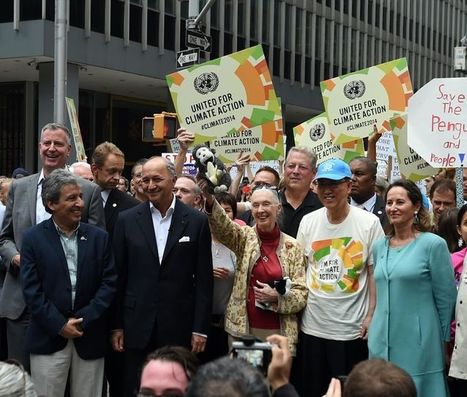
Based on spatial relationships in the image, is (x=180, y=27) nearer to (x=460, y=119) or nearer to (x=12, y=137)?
(x=12, y=137)

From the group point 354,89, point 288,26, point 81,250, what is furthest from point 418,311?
point 288,26

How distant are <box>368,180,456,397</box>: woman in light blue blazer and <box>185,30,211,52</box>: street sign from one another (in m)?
8.53

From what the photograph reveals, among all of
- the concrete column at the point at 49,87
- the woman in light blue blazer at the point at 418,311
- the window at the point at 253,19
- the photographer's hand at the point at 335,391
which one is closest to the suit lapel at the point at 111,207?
the woman in light blue blazer at the point at 418,311

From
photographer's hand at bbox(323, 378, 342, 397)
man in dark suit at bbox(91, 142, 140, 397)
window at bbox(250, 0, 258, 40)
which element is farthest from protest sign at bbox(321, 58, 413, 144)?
window at bbox(250, 0, 258, 40)

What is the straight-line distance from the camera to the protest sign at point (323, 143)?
1191 centimetres

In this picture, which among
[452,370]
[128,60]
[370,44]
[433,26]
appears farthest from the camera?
[433,26]

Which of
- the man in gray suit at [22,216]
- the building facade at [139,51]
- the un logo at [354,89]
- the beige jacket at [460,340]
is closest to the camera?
the beige jacket at [460,340]

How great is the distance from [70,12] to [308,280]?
22.7m

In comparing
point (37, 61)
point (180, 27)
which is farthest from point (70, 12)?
point (180, 27)

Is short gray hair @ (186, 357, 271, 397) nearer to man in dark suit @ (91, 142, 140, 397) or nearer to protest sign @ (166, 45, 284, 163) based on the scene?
man in dark suit @ (91, 142, 140, 397)

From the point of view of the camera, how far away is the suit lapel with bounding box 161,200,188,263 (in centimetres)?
567

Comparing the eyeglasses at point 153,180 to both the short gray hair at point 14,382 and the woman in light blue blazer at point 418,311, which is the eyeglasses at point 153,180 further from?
the short gray hair at point 14,382

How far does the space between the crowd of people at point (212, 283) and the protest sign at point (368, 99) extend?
183 inches

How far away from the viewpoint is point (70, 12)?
2688cm
